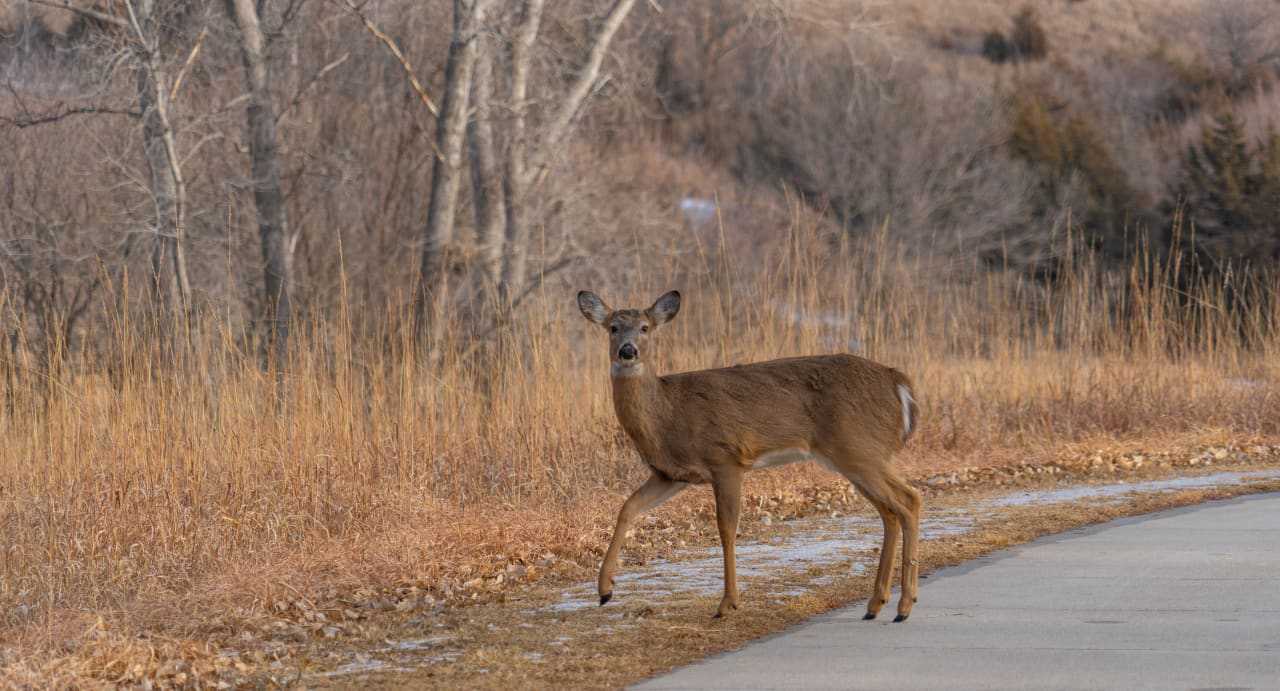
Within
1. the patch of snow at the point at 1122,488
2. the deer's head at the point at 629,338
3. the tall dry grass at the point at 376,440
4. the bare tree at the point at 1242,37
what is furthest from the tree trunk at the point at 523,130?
the bare tree at the point at 1242,37

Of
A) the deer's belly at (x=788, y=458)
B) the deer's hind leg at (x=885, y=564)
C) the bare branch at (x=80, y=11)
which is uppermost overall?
the bare branch at (x=80, y=11)

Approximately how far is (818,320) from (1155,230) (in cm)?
2674

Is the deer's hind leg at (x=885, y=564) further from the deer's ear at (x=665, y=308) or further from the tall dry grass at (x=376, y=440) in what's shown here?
the tall dry grass at (x=376, y=440)

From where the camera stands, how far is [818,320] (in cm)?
1391

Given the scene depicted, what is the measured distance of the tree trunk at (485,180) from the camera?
59.7 feet

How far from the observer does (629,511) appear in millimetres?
7465

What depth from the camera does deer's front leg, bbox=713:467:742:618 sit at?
7238 millimetres

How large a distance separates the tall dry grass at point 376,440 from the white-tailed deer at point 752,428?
157 centimetres

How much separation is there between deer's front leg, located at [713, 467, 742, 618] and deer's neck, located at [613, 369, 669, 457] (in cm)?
36

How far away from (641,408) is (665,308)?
0.65m

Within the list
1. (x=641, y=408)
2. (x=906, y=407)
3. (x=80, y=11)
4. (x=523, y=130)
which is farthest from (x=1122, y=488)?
(x=80, y=11)

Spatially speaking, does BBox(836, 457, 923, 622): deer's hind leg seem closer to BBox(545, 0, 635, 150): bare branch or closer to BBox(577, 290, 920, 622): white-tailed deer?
BBox(577, 290, 920, 622): white-tailed deer

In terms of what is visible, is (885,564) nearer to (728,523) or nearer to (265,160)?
(728,523)

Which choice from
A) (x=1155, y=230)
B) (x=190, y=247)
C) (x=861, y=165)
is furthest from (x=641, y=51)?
(x=190, y=247)
